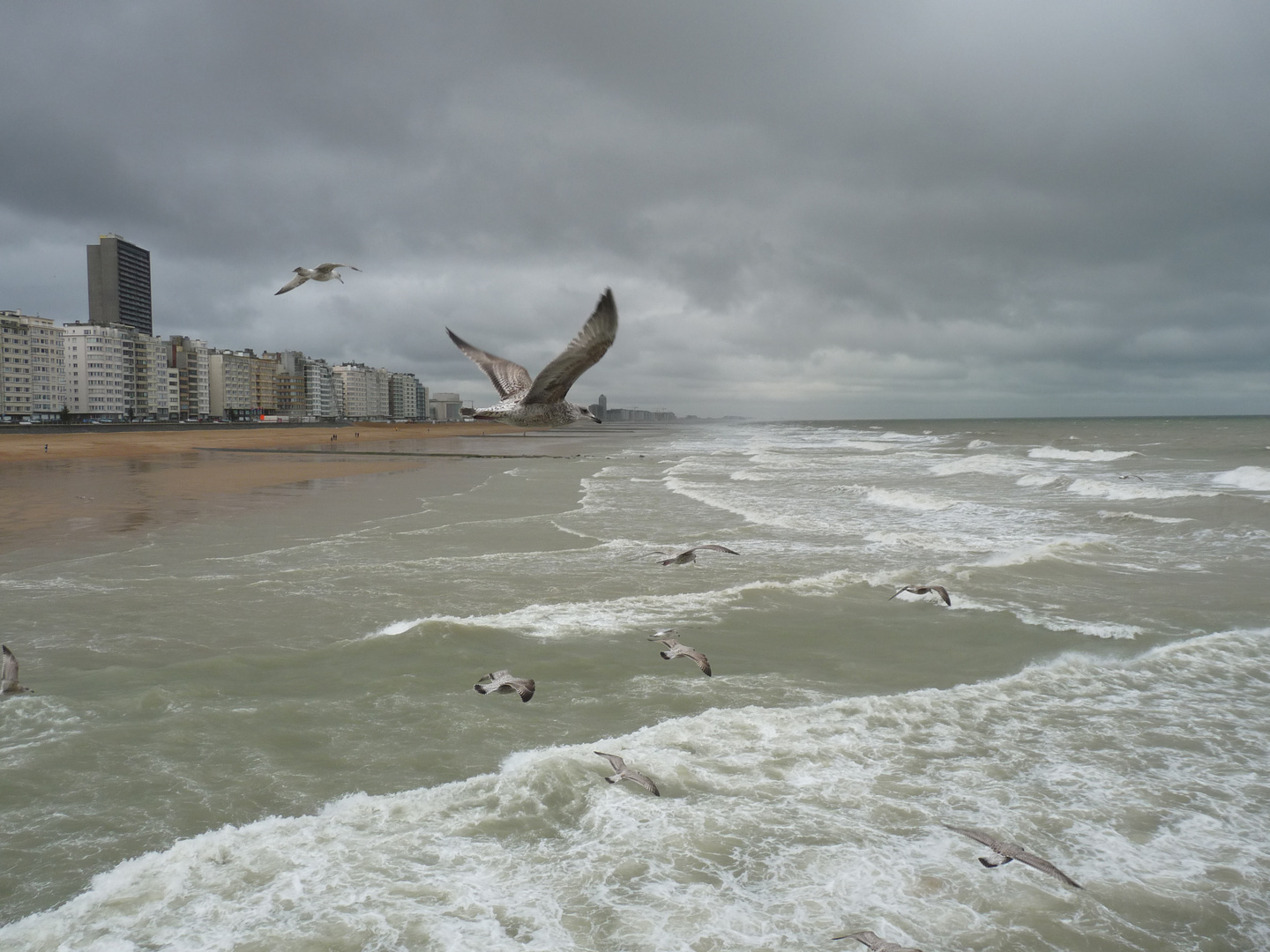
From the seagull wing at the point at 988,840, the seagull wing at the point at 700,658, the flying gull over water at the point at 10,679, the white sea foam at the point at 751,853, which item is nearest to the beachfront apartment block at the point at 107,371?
the flying gull over water at the point at 10,679

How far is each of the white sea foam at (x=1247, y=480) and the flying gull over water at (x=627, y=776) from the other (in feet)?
83.8

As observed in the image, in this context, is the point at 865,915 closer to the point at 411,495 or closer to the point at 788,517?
the point at 788,517

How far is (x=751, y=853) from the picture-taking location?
14.2ft

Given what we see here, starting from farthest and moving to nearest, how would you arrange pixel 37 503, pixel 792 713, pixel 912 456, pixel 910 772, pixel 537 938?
pixel 912 456, pixel 37 503, pixel 792 713, pixel 910 772, pixel 537 938

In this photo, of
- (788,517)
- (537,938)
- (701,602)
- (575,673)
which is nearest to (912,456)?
(788,517)

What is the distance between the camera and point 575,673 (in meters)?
7.12

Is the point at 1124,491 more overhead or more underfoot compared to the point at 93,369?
more underfoot

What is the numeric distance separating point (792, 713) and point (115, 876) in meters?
4.59

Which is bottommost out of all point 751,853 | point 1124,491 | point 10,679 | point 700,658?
point 751,853

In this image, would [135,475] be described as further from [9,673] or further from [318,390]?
[318,390]

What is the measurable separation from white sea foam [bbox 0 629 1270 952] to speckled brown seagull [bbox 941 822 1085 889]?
0.36ft

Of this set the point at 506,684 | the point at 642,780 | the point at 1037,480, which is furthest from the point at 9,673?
the point at 1037,480

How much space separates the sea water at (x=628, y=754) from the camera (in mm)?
3861

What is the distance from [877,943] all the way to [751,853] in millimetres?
937
